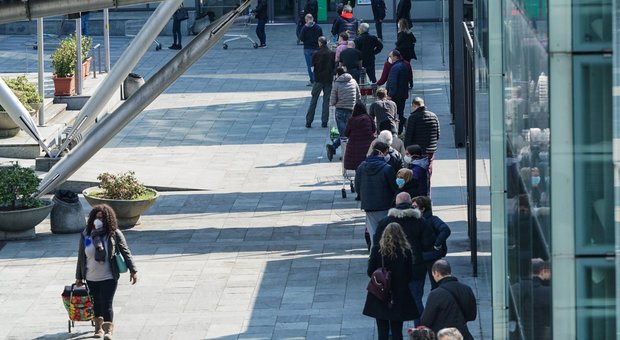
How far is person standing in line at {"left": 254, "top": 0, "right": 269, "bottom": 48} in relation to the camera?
1577 inches

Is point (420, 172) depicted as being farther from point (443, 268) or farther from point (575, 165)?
point (575, 165)

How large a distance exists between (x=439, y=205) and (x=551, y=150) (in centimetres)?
1436

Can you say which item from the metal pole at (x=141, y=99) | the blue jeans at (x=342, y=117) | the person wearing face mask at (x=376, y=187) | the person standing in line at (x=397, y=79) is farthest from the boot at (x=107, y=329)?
the person standing in line at (x=397, y=79)

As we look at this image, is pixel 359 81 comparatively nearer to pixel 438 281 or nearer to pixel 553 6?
pixel 438 281

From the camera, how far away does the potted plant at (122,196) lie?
64.1 feet

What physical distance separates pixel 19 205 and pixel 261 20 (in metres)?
21.6

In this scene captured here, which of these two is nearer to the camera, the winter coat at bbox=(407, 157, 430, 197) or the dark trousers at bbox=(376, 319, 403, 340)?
the dark trousers at bbox=(376, 319, 403, 340)

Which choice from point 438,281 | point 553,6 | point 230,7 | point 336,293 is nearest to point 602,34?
point 553,6

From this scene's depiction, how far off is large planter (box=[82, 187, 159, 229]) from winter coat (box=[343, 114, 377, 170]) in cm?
285

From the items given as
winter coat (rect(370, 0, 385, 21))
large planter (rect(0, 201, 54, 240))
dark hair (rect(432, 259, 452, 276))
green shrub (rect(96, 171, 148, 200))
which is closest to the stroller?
dark hair (rect(432, 259, 452, 276))

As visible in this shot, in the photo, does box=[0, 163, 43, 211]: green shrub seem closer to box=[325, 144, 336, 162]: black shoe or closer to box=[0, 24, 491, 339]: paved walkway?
box=[0, 24, 491, 339]: paved walkway

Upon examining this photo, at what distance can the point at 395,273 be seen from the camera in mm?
13203

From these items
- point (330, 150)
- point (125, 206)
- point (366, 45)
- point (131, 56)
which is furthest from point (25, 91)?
point (366, 45)

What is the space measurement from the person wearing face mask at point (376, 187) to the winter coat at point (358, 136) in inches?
119
